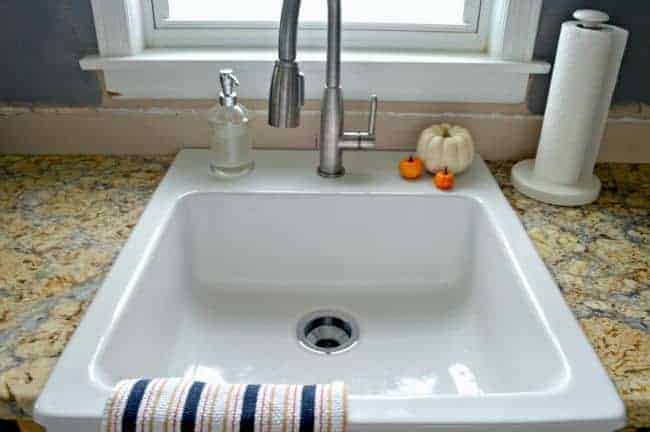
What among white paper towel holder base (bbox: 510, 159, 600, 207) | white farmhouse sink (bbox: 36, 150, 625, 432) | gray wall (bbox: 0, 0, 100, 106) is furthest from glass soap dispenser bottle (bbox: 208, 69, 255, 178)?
white paper towel holder base (bbox: 510, 159, 600, 207)

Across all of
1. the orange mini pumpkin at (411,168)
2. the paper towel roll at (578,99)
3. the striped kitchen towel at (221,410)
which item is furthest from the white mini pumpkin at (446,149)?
the striped kitchen towel at (221,410)

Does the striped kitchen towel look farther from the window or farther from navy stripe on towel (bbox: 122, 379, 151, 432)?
the window

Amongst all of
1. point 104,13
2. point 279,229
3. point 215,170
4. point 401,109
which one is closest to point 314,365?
point 279,229

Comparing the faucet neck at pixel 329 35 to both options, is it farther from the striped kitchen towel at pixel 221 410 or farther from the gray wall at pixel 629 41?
the striped kitchen towel at pixel 221 410

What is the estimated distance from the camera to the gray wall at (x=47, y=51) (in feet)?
3.26

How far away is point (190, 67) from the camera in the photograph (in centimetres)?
103

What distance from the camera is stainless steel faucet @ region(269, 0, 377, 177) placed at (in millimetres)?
854

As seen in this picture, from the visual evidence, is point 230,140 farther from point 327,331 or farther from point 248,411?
point 248,411

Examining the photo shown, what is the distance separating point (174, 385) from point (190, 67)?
620 millimetres

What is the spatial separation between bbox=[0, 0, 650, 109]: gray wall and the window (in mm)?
123

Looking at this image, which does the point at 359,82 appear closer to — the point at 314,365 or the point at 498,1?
the point at 498,1

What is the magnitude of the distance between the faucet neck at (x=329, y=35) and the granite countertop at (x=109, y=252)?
1.12 feet

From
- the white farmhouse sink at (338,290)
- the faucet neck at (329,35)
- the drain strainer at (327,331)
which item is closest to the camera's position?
the white farmhouse sink at (338,290)

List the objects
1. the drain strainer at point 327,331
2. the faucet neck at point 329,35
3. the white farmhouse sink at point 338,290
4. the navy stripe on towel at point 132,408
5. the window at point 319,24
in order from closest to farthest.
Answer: the navy stripe on towel at point 132,408 → the white farmhouse sink at point 338,290 → the faucet neck at point 329,35 → the drain strainer at point 327,331 → the window at point 319,24
